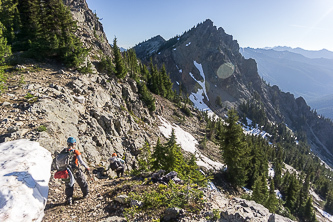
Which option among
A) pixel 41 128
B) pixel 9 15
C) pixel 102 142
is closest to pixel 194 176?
→ pixel 41 128

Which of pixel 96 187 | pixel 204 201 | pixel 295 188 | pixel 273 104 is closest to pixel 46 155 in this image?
pixel 96 187

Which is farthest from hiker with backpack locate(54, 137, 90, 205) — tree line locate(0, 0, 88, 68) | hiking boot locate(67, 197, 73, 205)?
tree line locate(0, 0, 88, 68)

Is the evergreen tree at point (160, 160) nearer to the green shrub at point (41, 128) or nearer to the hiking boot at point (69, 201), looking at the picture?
the hiking boot at point (69, 201)

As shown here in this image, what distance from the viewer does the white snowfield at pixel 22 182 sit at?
4.72 metres

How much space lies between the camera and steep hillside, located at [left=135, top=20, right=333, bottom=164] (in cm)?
14850

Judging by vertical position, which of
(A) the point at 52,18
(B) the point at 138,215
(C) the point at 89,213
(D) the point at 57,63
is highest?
(A) the point at 52,18

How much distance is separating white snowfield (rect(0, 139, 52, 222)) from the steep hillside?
129m

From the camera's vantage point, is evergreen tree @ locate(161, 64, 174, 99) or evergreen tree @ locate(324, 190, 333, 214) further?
evergreen tree @ locate(161, 64, 174, 99)

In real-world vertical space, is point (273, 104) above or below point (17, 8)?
above

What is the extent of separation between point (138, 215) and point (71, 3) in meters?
80.4

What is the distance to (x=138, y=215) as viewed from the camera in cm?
630

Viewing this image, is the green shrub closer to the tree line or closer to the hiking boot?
the hiking boot

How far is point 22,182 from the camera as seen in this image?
5.52 meters

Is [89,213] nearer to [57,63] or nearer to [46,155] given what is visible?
[46,155]
